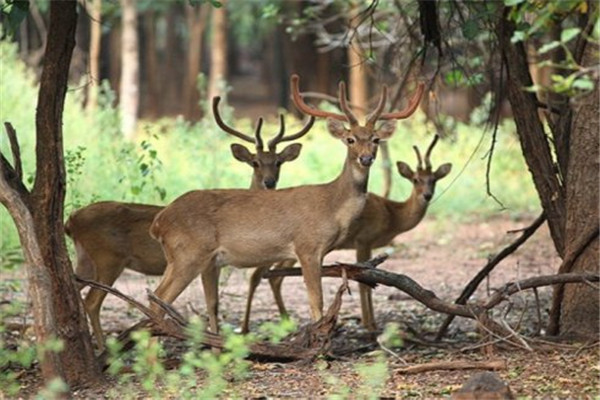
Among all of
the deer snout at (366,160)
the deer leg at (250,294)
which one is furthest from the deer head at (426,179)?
the deer snout at (366,160)

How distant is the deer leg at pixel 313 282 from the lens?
8.98 m

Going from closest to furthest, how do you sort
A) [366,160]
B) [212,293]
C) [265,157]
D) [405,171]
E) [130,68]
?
[366,160] < [212,293] < [265,157] < [405,171] < [130,68]

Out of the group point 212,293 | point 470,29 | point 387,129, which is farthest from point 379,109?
point 212,293

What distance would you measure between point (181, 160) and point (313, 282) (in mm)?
7682

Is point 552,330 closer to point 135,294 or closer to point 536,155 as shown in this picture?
point 536,155

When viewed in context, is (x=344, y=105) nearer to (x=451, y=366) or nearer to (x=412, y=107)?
(x=412, y=107)

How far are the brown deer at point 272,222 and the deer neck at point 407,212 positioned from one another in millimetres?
2094

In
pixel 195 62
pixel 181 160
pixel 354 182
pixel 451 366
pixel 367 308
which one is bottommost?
pixel 367 308

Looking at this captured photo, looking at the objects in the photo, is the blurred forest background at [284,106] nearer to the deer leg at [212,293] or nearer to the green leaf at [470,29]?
the green leaf at [470,29]

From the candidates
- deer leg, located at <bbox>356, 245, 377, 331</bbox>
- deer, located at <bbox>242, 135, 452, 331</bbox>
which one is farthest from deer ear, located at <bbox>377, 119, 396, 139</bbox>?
deer leg, located at <bbox>356, 245, 377, 331</bbox>

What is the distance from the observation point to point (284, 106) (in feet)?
112

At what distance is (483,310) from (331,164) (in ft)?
37.7

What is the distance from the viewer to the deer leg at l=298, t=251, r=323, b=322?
8.98m

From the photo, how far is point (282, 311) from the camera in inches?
415
